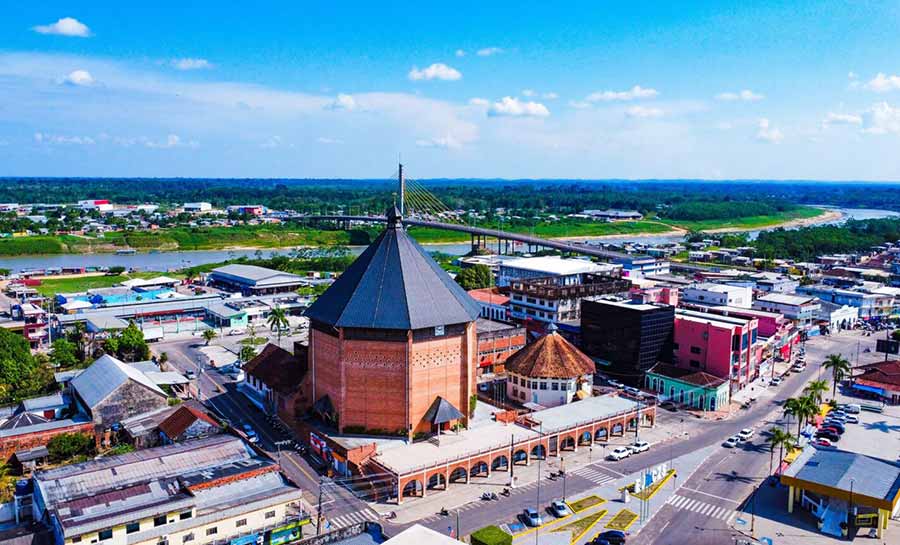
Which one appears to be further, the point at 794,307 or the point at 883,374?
the point at 794,307

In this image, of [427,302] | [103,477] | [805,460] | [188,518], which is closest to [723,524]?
[805,460]

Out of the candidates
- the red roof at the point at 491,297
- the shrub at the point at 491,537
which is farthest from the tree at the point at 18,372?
the red roof at the point at 491,297

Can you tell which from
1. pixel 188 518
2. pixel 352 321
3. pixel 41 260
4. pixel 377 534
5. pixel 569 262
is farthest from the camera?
pixel 41 260

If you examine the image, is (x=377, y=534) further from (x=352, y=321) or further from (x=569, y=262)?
(x=569, y=262)

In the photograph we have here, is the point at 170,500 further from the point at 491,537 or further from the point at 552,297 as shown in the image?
the point at 552,297

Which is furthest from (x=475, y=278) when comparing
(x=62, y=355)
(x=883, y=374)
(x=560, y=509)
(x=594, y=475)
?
(x=560, y=509)

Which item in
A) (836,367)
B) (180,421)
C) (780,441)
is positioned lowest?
(780,441)

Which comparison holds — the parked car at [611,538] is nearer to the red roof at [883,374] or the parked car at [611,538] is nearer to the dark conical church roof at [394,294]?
the dark conical church roof at [394,294]

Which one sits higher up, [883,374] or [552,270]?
[552,270]
